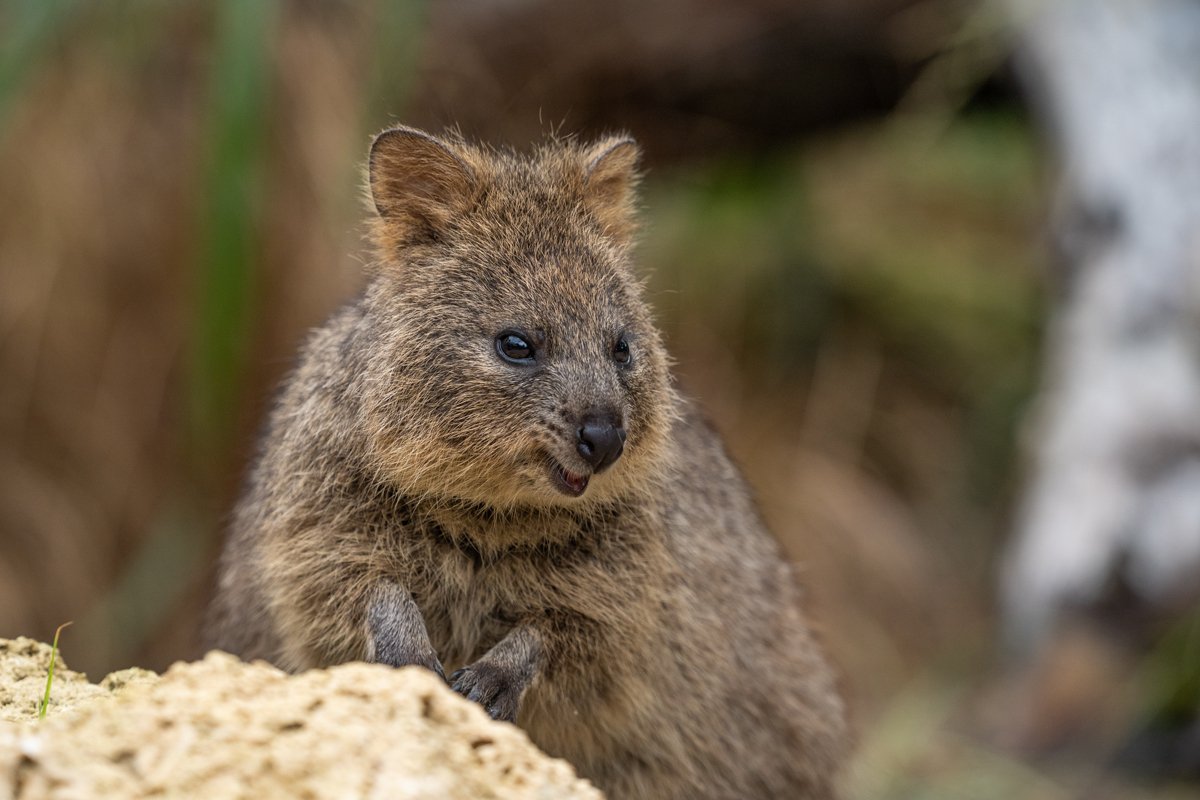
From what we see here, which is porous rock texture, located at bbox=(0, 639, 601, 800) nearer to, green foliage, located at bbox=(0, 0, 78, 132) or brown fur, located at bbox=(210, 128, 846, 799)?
brown fur, located at bbox=(210, 128, 846, 799)

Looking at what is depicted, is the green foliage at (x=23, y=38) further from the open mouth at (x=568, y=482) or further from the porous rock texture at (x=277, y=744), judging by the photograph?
the porous rock texture at (x=277, y=744)

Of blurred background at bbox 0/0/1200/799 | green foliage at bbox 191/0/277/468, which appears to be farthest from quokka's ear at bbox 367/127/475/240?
green foliage at bbox 191/0/277/468

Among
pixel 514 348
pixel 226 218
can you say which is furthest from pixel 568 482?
pixel 226 218

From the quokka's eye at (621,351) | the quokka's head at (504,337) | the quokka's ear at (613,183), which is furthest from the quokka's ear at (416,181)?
the quokka's eye at (621,351)

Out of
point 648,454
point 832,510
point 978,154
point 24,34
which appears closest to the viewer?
point 648,454

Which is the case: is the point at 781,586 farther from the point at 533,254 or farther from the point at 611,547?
the point at 533,254

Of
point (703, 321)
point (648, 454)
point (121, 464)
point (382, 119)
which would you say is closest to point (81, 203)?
point (121, 464)

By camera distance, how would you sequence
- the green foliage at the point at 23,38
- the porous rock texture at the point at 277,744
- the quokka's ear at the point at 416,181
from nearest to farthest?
the porous rock texture at the point at 277,744 < the quokka's ear at the point at 416,181 < the green foliage at the point at 23,38

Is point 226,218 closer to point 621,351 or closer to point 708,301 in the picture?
point 621,351
